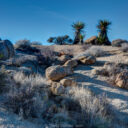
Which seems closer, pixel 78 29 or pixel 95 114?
pixel 95 114

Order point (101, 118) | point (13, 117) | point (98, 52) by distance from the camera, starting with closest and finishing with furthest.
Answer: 1. point (13, 117)
2. point (101, 118)
3. point (98, 52)

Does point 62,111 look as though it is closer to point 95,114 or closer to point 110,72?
point 95,114

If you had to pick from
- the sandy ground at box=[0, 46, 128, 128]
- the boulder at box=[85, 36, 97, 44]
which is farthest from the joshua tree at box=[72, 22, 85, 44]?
the sandy ground at box=[0, 46, 128, 128]

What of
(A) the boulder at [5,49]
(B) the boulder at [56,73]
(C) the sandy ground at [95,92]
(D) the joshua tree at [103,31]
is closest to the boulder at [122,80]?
(C) the sandy ground at [95,92]

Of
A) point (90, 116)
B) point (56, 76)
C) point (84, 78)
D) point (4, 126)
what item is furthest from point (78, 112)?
point (84, 78)

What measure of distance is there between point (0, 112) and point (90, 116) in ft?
7.48

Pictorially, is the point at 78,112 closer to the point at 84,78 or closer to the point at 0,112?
the point at 0,112

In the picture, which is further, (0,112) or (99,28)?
(99,28)

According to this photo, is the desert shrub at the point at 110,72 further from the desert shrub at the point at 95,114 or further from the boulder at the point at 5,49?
the boulder at the point at 5,49

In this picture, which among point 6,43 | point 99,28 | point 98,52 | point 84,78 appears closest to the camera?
point 6,43

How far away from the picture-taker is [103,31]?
952 inches

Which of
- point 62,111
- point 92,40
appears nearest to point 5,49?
point 62,111

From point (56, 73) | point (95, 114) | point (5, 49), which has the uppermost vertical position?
point (5, 49)

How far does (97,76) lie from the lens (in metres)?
8.27
